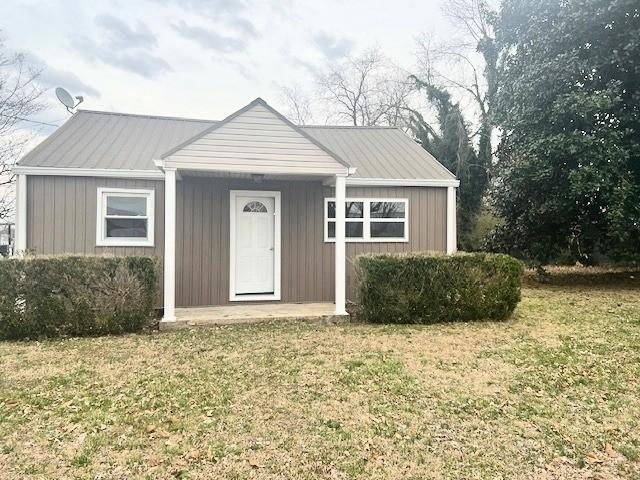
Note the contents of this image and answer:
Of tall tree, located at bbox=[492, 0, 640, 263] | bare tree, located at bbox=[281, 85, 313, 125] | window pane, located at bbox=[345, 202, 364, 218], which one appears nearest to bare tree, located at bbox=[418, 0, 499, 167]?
bare tree, located at bbox=[281, 85, 313, 125]

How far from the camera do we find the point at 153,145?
927 centimetres

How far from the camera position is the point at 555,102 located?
10.7 meters

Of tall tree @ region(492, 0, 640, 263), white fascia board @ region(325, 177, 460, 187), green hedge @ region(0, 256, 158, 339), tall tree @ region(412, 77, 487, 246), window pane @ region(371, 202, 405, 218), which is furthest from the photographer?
tall tree @ region(412, 77, 487, 246)

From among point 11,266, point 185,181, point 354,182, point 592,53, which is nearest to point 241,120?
point 185,181

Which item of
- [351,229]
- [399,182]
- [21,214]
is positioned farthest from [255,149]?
[21,214]

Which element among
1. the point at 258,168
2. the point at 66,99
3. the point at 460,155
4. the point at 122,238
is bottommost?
the point at 122,238

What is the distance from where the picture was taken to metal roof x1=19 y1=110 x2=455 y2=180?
8242 millimetres

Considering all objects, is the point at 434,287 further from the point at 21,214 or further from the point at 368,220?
the point at 21,214

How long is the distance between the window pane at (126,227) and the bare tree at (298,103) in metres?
22.2

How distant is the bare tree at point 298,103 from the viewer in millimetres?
29109

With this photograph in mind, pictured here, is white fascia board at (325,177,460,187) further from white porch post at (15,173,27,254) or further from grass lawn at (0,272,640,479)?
white porch post at (15,173,27,254)

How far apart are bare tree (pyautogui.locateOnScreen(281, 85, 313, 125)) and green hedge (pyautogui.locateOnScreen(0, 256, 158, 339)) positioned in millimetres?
24137

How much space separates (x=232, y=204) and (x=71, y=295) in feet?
11.0

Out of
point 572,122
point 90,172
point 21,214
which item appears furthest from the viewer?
point 572,122
